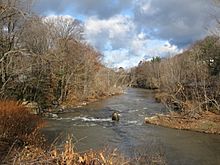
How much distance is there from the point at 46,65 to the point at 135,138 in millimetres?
9936

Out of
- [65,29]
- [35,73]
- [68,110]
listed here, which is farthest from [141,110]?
[65,29]

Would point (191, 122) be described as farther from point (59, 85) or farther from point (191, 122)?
point (59, 85)

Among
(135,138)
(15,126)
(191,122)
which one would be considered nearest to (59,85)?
(191,122)

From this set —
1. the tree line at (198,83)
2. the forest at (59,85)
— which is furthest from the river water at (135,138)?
the tree line at (198,83)

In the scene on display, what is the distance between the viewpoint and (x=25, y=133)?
17.9m

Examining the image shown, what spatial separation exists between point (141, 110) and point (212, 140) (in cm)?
1454

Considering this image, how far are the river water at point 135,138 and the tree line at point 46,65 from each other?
5054 millimetres

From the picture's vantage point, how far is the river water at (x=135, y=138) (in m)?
18.5

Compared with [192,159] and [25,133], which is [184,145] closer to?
[192,159]

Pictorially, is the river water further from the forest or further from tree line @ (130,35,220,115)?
tree line @ (130,35,220,115)

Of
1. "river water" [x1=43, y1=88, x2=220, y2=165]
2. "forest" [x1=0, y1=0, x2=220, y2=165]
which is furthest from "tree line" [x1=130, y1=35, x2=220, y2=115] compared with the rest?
"river water" [x1=43, y1=88, x2=220, y2=165]

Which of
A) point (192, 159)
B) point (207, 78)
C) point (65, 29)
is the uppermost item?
point (65, 29)

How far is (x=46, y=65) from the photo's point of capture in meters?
28.3

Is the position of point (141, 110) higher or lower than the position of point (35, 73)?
lower
